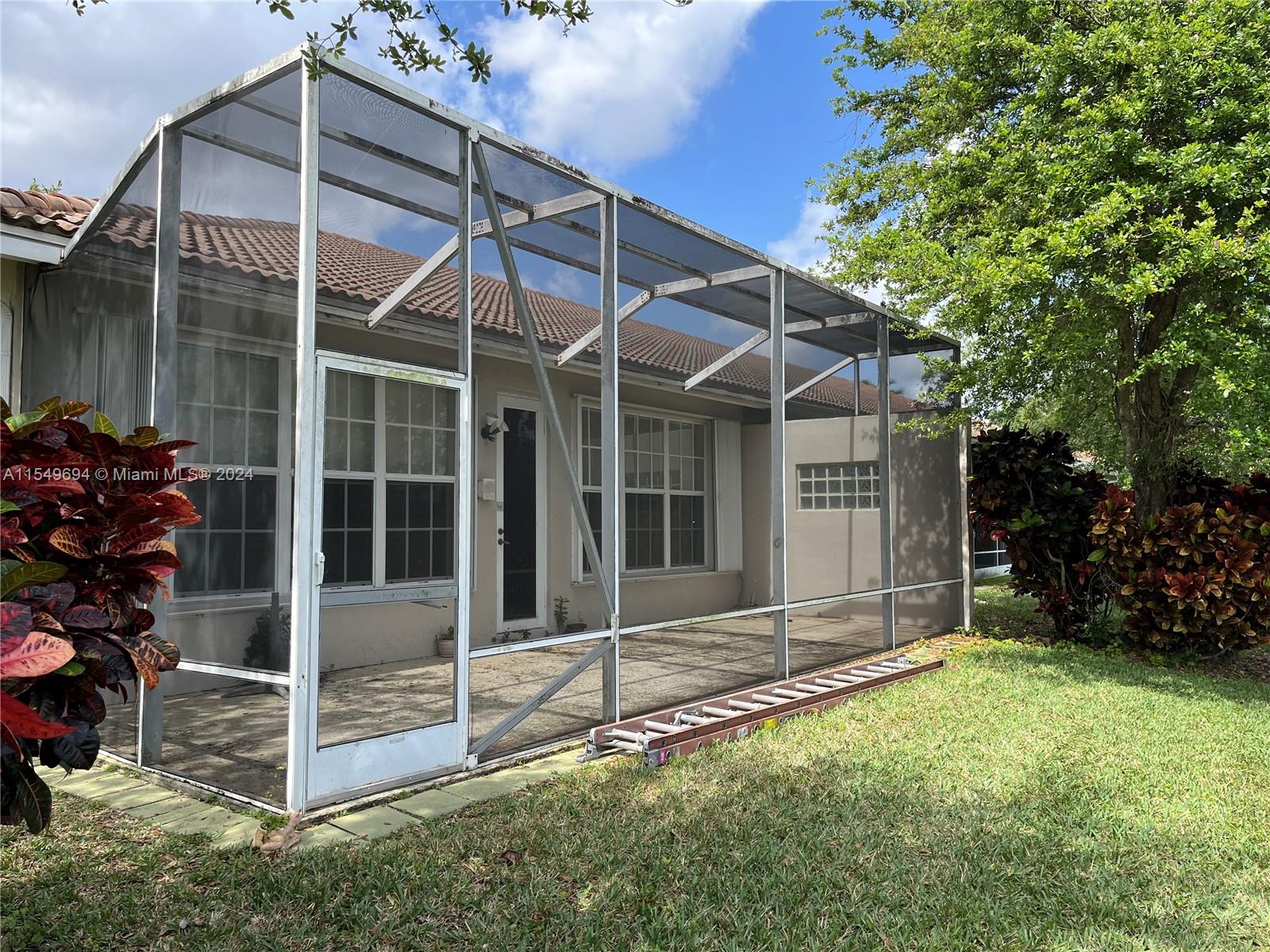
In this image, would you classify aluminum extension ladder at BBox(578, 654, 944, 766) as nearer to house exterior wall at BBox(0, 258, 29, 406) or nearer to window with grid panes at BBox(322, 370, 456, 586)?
window with grid panes at BBox(322, 370, 456, 586)

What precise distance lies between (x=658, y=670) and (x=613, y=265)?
3543 millimetres

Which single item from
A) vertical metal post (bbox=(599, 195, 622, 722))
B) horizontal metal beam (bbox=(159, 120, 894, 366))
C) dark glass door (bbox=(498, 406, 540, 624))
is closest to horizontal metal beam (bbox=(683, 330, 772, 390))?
horizontal metal beam (bbox=(159, 120, 894, 366))

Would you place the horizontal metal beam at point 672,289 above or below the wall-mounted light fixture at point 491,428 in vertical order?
above

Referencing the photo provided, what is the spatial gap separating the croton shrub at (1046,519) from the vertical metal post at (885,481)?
1.26 metres

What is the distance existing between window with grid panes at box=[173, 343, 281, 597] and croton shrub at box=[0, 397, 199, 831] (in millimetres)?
1419

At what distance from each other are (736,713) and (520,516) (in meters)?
3.72

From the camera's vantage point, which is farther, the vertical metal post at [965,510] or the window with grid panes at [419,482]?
the vertical metal post at [965,510]

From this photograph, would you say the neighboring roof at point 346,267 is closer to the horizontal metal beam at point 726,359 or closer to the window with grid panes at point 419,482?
the horizontal metal beam at point 726,359

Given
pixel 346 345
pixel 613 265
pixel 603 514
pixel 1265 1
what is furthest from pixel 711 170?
pixel 346 345

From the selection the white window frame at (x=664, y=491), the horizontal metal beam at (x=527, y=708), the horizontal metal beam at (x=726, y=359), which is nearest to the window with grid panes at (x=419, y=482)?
the horizontal metal beam at (x=527, y=708)

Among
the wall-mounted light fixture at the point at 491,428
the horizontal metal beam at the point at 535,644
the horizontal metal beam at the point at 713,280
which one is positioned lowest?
the horizontal metal beam at the point at 535,644

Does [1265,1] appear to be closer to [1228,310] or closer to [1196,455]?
[1228,310]

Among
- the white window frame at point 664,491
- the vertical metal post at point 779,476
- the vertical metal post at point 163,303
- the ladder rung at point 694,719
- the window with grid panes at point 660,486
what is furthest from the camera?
the window with grid panes at point 660,486

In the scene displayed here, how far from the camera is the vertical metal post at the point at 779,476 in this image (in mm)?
6445
